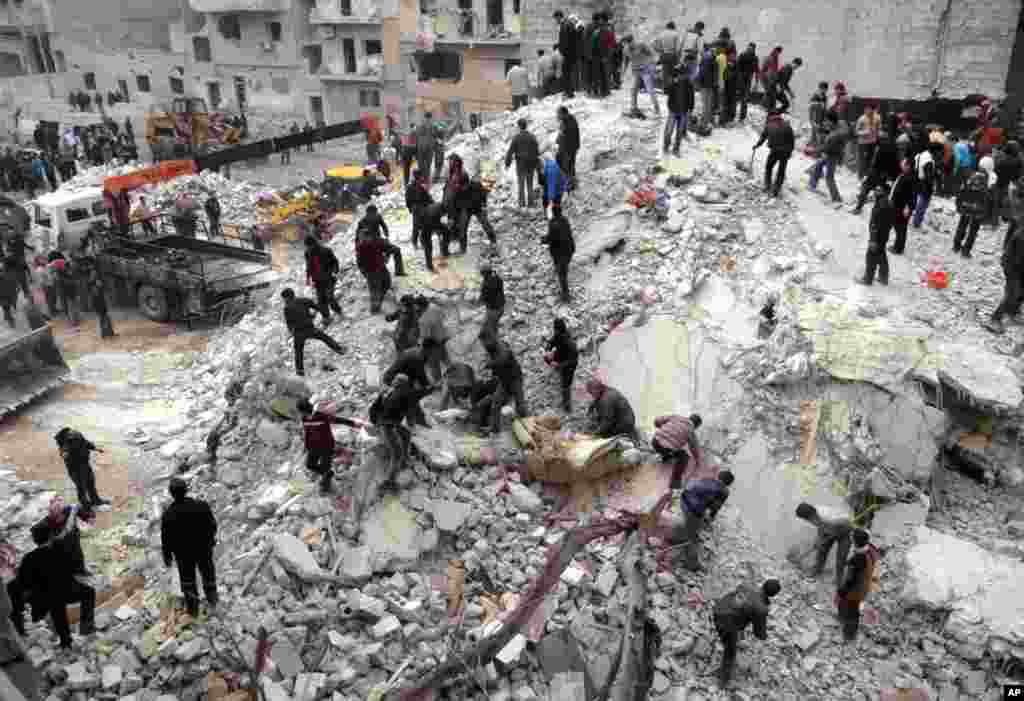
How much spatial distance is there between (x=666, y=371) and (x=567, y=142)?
175 inches

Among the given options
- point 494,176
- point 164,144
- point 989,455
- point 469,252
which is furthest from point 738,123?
point 164,144

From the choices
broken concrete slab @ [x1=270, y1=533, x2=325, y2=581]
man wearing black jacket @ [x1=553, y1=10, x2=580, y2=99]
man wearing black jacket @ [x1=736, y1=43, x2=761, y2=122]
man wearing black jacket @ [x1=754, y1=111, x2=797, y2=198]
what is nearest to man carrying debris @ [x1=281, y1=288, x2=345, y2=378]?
broken concrete slab @ [x1=270, y1=533, x2=325, y2=581]

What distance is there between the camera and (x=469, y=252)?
13.0 metres

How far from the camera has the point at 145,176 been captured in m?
18.6

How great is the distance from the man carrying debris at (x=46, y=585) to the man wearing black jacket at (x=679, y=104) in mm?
10731

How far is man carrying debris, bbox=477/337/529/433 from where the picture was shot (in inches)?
382

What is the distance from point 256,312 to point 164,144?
47.1ft

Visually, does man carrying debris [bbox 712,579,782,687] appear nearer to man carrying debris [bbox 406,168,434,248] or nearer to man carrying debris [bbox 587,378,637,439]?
man carrying debris [bbox 587,378,637,439]

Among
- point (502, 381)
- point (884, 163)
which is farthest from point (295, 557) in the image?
point (884, 163)

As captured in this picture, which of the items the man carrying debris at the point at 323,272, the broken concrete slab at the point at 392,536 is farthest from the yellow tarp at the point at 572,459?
the man carrying debris at the point at 323,272

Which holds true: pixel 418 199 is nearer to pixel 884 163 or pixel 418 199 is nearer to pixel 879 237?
pixel 879 237

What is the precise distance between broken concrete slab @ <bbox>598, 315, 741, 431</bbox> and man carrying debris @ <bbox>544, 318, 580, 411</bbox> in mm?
867

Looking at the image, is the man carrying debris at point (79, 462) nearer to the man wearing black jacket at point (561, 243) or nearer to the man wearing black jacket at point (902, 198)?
the man wearing black jacket at point (561, 243)

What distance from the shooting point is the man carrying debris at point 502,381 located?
9703mm
